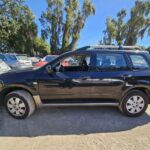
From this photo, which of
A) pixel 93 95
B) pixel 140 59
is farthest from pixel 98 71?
pixel 140 59

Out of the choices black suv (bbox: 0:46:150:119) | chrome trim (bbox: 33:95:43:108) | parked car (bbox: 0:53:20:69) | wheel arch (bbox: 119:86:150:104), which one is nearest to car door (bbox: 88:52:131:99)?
black suv (bbox: 0:46:150:119)

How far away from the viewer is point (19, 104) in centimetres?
538

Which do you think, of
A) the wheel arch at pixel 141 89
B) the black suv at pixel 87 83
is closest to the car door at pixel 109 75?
the black suv at pixel 87 83

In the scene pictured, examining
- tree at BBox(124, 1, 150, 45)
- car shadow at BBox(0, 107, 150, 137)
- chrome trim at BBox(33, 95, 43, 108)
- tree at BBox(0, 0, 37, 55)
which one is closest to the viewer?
car shadow at BBox(0, 107, 150, 137)

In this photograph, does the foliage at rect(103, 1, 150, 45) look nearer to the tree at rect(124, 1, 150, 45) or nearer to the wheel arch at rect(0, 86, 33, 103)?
the tree at rect(124, 1, 150, 45)

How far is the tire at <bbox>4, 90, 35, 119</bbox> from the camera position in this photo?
17.5 ft

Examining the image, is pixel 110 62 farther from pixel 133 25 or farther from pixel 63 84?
pixel 133 25

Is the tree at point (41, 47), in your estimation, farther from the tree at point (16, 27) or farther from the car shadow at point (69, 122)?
the car shadow at point (69, 122)

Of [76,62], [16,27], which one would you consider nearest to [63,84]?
[76,62]

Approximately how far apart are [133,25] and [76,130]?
35958mm

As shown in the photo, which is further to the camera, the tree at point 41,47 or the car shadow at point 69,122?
the tree at point 41,47

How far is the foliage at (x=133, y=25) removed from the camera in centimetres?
3684

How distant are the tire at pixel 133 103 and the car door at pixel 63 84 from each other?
0.99 m

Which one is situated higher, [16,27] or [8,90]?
[16,27]
